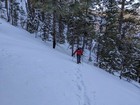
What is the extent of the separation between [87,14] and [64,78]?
66.3 feet

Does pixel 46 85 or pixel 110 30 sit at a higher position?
pixel 110 30

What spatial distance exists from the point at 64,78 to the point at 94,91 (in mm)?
1954

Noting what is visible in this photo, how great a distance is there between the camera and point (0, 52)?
18.8 metres

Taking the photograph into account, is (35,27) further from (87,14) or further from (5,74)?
(5,74)

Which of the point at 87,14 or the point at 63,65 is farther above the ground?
the point at 87,14

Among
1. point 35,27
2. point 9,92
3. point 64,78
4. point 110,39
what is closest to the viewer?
point 9,92

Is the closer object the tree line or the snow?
the snow

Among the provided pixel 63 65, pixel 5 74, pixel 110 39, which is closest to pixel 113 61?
pixel 110 39

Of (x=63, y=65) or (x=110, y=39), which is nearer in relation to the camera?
(x=63, y=65)

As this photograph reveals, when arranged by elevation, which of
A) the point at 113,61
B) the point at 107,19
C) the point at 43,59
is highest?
the point at 107,19

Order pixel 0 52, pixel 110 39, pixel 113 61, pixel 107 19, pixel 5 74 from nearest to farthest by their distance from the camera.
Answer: pixel 5 74 → pixel 0 52 → pixel 113 61 → pixel 110 39 → pixel 107 19

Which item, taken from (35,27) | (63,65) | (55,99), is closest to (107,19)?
(35,27)

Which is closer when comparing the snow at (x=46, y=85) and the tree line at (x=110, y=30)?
the snow at (x=46, y=85)

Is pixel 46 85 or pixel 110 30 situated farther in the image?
pixel 110 30
